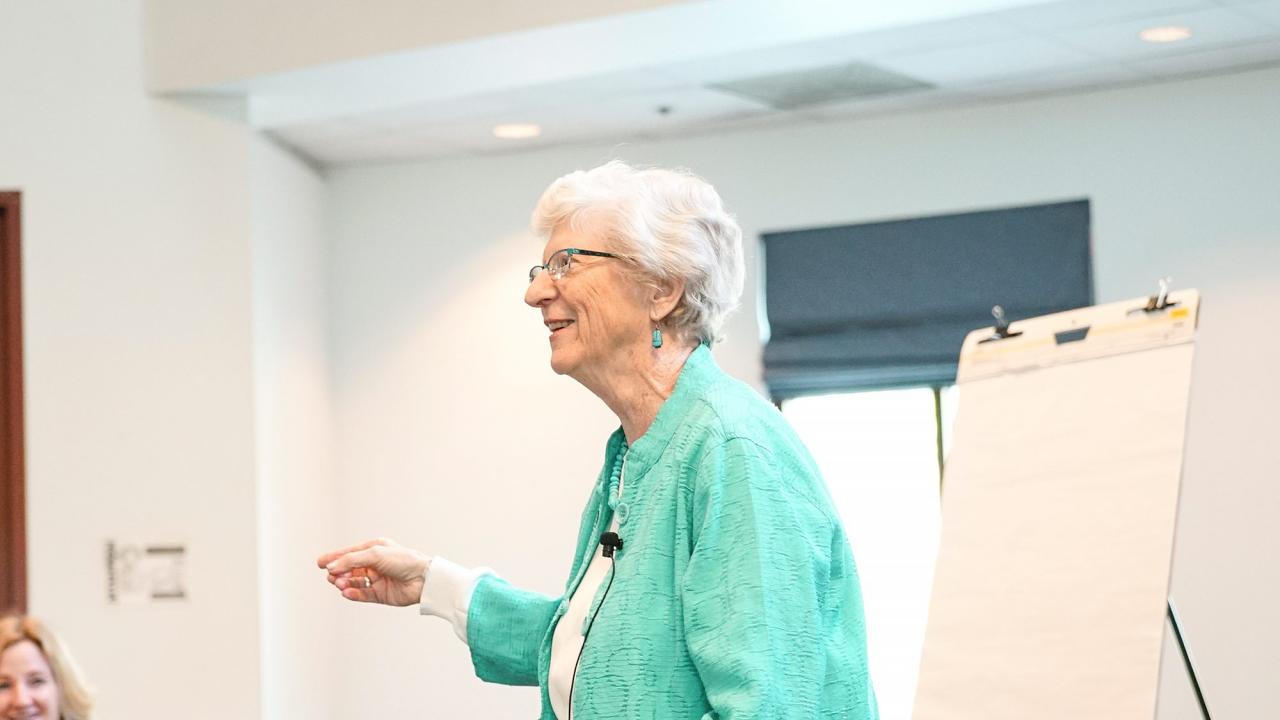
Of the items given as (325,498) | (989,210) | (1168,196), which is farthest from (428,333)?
(1168,196)

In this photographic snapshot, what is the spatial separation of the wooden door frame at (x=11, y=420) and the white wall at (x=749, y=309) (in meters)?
1.57

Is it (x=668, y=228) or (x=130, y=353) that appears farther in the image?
(x=130, y=353)

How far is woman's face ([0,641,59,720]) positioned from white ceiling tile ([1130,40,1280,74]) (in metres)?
3.68

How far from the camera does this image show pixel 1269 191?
498 cm

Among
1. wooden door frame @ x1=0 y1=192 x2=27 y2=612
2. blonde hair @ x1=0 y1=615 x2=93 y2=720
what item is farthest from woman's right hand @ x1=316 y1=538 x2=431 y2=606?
wooden door frame @ x1=0 y1=192 x2=27 y2=612

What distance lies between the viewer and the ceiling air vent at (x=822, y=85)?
16.1 feet

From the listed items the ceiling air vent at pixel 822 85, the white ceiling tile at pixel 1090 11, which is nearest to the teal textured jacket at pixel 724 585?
the white ceiling tile at pixel 1090 11

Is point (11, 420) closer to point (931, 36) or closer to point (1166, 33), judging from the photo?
point (931, 36)

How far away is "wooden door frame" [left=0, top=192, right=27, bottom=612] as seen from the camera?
4637mm

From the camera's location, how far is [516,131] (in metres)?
5.61

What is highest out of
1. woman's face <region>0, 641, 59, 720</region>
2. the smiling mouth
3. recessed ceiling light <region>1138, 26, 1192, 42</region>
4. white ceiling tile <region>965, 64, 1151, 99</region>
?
recessed ceiling light <region>1138, 26, 1192, 42</region>

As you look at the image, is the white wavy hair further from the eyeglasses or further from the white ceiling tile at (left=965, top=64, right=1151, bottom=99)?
the white ceiling tile at (left=965, top=64, right=1151, bottom=99)

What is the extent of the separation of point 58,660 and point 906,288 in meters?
3.21

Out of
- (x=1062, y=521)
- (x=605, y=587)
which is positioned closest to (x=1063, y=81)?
(x=1062, y=521)
